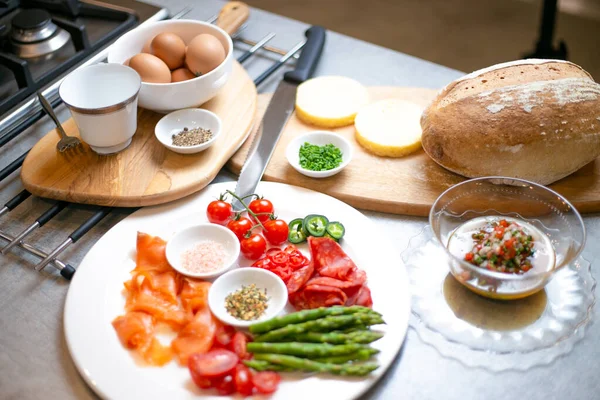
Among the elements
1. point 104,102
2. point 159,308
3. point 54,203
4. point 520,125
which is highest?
point 520,125

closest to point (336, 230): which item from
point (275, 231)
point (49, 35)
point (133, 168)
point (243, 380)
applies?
point (275, 231)

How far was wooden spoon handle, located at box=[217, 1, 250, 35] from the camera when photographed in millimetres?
2822

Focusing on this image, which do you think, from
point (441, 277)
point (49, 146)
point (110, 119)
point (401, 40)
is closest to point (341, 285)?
point (441, 277)

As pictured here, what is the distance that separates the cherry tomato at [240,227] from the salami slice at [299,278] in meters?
0.25

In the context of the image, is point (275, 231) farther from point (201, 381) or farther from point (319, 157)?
point (201, 381)

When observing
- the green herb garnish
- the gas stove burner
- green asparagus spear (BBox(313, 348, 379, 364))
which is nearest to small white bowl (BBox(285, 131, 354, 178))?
the green herb garnish

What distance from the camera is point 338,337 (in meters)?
1.57

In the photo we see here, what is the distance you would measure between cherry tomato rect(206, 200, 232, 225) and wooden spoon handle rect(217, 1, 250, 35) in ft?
3.73

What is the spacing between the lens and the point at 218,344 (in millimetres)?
1614

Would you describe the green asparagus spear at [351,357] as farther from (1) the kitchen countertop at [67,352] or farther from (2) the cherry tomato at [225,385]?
(2) the cherry tomato at [225,385]

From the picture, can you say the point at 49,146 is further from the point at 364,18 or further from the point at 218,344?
the point at 364,18

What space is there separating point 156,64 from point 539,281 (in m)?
1.52

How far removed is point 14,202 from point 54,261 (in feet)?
1.07

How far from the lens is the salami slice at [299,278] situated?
173 cm
